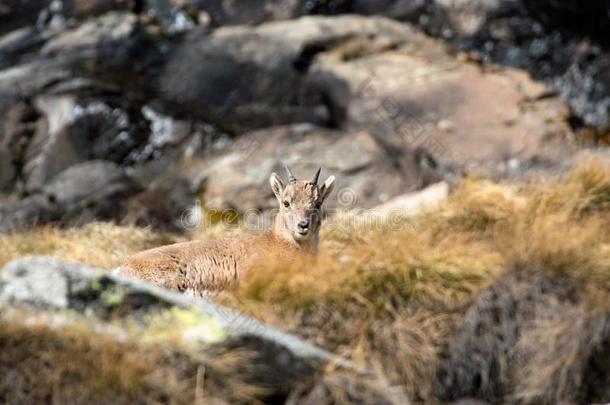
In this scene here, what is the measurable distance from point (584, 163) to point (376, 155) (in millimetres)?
4345

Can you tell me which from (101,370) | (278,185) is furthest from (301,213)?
(101,370)

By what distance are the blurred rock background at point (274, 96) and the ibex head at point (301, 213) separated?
5400 millimetres

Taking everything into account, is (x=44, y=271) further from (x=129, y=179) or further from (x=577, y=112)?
(x=577, y=112)

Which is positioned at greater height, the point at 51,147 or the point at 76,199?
the point at 76,199

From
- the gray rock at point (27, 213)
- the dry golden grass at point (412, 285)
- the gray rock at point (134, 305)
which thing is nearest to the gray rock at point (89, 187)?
the gray rock at point (27, 213)

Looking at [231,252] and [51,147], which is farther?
[51,147]

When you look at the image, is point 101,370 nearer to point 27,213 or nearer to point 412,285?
point 412,285

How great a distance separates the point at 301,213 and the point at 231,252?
854 mm

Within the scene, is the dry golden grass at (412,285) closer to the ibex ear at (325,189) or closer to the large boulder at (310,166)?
the ibex ear at (325,189)

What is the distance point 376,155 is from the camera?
17969 millimetres

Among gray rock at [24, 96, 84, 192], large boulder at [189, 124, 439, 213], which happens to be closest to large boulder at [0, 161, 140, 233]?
gray rock at [24, 96, 84, 192]

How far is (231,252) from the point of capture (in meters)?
11.5

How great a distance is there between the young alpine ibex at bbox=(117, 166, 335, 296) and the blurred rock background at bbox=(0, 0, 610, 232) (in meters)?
5.47

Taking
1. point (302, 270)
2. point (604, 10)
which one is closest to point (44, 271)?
point (302, 270)
